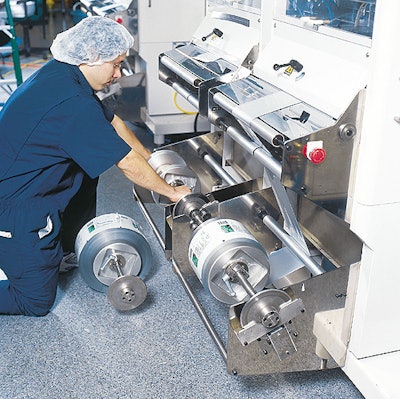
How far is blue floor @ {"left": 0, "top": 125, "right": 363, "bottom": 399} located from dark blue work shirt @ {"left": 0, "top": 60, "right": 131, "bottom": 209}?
0.48 meters

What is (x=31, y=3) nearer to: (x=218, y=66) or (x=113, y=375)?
(x=218, y=66)

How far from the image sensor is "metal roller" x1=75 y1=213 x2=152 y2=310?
88.3 inches

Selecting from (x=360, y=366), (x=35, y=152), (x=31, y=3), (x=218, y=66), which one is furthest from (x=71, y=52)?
(x=31, y=3)

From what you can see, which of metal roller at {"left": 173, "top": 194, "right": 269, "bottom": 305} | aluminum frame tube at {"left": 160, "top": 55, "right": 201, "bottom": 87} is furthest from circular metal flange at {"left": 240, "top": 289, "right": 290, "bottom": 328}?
aluminum frame tube at {"left": 160, "top": 55, "right": 201, "bottom": 87}

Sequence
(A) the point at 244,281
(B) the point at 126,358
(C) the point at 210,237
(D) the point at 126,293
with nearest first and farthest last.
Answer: (A) the point at 244,281
(C) the point at 210,237
(B) the point at 126,358
(D) the point at 126,293

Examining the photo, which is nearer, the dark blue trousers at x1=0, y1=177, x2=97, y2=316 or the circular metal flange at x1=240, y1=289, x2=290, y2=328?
the circular metal flange at x1=240, y1=289, x2=290, y2=328

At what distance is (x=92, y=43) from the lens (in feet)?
6.86

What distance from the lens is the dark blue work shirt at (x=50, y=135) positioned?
1981 millimetres

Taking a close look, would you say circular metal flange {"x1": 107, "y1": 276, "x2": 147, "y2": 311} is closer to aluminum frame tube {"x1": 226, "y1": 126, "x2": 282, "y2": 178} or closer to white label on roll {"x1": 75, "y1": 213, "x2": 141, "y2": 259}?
white label on roll {"x1": 75, "y1": 213, "x2": 141, "y2": 259}

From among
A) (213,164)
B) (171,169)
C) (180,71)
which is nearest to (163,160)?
(171,169)

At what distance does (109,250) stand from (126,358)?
452 millimetres

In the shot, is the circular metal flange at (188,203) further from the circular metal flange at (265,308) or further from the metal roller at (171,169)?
the circular metal flange at (265,308)

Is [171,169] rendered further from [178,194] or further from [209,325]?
[209,325]

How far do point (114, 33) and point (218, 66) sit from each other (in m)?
0.50
